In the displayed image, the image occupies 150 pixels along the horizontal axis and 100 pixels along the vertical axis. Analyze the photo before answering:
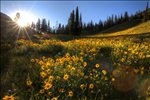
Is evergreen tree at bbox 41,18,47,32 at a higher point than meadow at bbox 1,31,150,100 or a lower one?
higher

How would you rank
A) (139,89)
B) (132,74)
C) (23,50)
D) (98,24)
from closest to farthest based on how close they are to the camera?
(139,89)
(132,74)
(23,50)
(98,24)

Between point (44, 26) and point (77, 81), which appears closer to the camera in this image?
point (77, 81)

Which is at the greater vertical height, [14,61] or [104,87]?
[14,61]

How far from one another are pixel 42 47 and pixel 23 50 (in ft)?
3.45

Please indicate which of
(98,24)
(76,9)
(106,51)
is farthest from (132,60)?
(98,24)

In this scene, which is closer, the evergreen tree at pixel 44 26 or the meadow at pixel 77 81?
the meadow at pixel 77 81

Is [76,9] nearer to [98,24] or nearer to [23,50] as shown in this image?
[98,24]

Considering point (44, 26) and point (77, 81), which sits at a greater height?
point (44, 26)

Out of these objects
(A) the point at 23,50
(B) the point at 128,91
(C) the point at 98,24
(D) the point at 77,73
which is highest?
(C) the point at 98,24

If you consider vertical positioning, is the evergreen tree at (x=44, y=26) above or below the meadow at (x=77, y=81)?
above

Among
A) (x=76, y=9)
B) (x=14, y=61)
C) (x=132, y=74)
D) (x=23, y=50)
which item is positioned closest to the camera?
(x=132, y=74)

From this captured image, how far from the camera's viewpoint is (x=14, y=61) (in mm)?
9648

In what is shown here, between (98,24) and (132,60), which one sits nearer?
(132,60)

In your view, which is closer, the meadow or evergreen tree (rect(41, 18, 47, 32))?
the meadow
